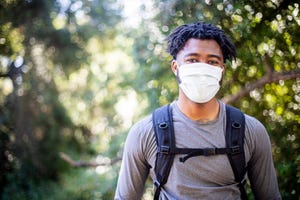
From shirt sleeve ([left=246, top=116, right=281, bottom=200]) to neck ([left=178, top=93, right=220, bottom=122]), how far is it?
178mm

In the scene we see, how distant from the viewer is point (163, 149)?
6.34 ft

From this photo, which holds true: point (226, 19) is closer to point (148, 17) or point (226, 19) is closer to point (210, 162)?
point (148, 17)

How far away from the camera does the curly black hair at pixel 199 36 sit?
2.05 metres

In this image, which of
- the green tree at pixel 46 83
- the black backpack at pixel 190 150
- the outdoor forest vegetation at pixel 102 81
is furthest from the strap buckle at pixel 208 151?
the green tree at pixel 46 83

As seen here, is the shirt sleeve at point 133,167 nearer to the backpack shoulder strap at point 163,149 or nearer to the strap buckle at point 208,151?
the backpack shoulder strap at point 163,149

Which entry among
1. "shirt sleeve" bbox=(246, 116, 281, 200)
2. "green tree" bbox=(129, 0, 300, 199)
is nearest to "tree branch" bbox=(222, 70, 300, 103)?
"green tree" bbox=(129, 0, 300, 199)

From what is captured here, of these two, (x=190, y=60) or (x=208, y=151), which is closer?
(x=208, y=151)

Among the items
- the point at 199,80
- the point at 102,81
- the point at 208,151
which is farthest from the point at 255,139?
the point at 102,81

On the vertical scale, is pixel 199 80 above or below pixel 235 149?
above

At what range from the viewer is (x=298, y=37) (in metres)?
2.75

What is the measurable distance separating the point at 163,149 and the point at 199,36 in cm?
59

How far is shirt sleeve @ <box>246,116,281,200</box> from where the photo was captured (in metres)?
2.00

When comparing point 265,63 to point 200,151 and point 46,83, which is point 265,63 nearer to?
point 200,151

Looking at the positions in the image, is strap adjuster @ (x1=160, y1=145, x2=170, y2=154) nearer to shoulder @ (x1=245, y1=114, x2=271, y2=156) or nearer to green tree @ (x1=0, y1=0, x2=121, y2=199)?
shoulder @ (x1=245, y1=114, x2=271, y2=156)
